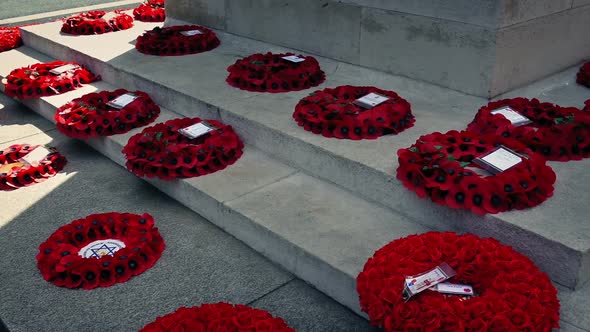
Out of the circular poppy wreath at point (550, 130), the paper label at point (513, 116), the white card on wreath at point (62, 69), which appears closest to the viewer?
the circular poppy wreath at point (550, 130)

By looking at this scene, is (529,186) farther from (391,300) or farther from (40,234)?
(40,234)

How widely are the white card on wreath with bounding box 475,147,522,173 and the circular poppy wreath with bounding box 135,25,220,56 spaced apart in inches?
159

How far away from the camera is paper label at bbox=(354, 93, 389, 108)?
4.64m

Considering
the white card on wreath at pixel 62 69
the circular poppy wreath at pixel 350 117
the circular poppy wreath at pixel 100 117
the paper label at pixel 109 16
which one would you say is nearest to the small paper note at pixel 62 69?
the white card on wreath at pixel 62 69

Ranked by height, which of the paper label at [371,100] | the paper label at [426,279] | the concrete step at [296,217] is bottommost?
the concrete step at [296,217]

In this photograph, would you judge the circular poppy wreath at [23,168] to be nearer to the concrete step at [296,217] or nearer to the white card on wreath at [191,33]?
the concrete step at [296,217]

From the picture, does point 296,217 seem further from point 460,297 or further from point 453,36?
point 453,36

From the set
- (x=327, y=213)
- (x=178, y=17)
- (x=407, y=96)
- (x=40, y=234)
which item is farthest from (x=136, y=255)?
(x=178, y=17)

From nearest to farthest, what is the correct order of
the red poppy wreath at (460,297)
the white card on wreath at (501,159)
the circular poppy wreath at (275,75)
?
the red poppy wreath at (460,297), the white card on wreath at (501,159), the circular poppy wreath at (275,75)

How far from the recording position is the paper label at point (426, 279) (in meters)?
2.70

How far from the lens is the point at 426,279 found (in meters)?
2.77

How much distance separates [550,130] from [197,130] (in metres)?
2.56

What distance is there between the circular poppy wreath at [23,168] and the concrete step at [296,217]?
0.99m

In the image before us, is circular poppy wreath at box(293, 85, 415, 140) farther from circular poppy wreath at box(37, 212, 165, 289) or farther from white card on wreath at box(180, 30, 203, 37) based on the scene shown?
white card on wreath at box(180, 30, 203, 37)
